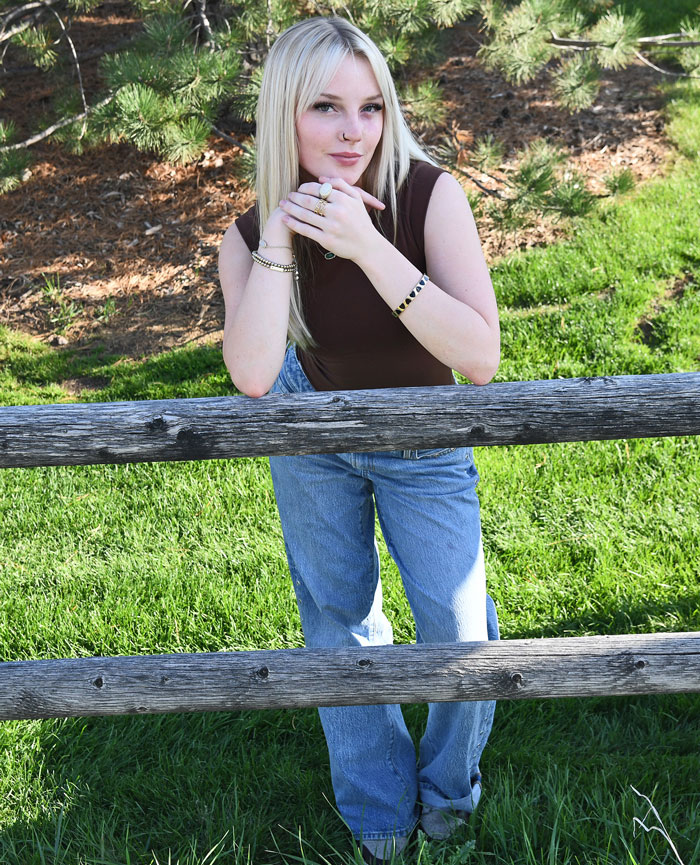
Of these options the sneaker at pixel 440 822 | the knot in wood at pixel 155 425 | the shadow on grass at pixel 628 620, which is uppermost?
the knot in wood at pixel 155 425

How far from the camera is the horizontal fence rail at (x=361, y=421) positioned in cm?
191

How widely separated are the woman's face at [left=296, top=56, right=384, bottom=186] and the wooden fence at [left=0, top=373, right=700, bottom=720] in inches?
24.0

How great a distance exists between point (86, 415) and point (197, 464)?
2.50 meters

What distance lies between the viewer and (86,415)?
6.36 feet

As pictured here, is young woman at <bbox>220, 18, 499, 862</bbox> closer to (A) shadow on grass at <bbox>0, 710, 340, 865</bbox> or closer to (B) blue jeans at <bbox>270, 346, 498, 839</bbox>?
(B) blue jeans at <bbox>270, 346, 498, 839</bbox>

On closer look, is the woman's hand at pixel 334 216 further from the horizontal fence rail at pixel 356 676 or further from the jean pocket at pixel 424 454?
the horizontal fence rail at pixel 356 676

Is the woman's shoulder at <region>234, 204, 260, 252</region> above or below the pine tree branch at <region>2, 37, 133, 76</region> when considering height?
below

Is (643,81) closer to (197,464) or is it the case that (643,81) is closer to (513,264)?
(513,264)

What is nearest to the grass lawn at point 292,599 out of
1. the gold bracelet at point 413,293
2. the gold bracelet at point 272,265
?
the gold bracelet at point 413,293

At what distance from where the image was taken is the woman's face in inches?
79.9

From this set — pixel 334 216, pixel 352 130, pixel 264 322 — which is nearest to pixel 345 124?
pixel 352 130

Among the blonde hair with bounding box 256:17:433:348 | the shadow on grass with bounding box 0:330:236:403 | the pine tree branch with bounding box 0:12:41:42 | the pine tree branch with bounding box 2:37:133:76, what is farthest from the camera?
the pine tree branch with bounding box 2:37:133:76

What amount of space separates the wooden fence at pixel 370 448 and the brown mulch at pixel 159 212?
3.48 m

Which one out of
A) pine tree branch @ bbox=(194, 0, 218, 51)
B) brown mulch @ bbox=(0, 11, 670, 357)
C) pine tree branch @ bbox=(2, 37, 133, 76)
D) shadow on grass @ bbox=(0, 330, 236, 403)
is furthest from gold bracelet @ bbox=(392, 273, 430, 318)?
pine tree branch @ bbox=(2, 37, 133, 76)
